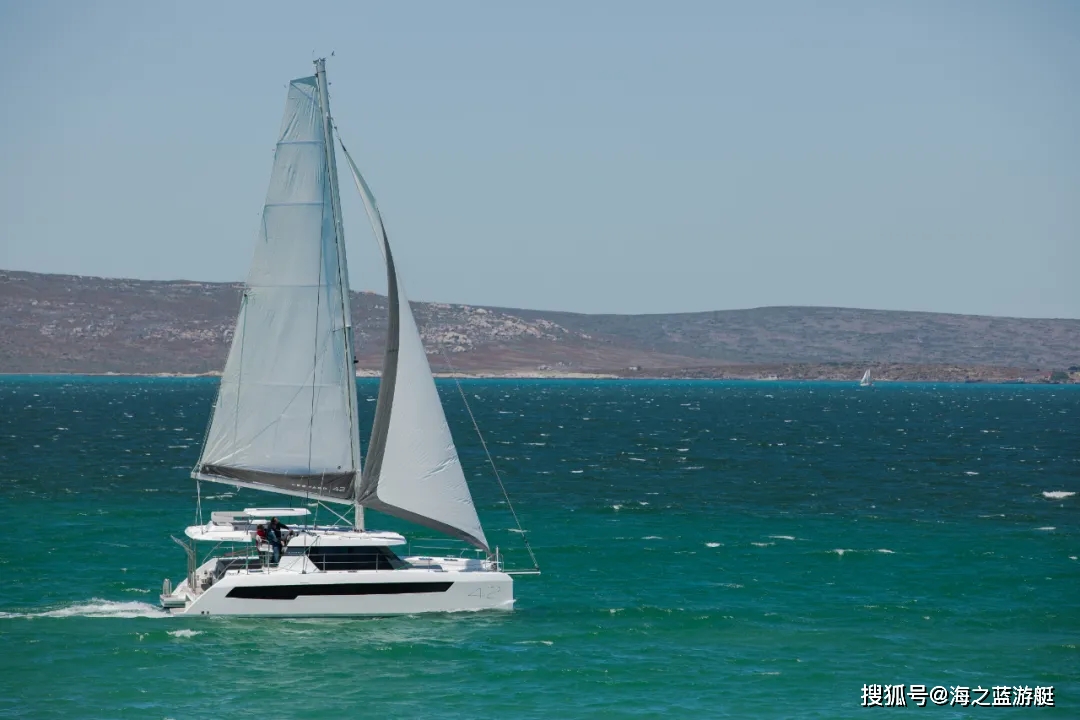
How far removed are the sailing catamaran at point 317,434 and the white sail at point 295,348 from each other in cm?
3

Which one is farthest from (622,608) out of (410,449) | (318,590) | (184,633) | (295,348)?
(184,633)

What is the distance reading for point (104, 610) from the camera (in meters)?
41.3

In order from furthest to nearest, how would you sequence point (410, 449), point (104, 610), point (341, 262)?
point (104, 610), point (410, 449), point (341, 262)

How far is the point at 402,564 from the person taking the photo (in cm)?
4012

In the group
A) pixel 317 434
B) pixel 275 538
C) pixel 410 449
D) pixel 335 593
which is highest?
pixel 317 434

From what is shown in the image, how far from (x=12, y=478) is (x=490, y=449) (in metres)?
37.3

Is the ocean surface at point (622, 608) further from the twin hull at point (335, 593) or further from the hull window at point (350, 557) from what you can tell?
the hull window at point (350, 557)

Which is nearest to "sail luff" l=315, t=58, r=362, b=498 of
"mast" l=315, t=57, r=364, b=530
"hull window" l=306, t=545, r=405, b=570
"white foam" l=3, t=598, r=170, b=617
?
"mast" l=315, t=57, r=364, b=530

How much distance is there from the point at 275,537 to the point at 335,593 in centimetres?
227

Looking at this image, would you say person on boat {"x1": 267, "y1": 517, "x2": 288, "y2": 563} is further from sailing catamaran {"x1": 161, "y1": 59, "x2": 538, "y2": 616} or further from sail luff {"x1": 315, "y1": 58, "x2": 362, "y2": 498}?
sail luff {"x1": 315, "y1": 58, "x2": 362, "y2": 498}

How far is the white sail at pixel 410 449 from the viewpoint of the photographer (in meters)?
40.2

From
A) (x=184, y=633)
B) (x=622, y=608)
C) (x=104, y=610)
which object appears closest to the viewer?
(x=184, y=633)

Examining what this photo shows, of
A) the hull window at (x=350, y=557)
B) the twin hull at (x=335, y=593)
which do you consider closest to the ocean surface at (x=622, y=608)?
the twin hull at (x=335, y=593)

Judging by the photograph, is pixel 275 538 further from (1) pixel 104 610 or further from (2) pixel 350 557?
(1) pixel 104 610
